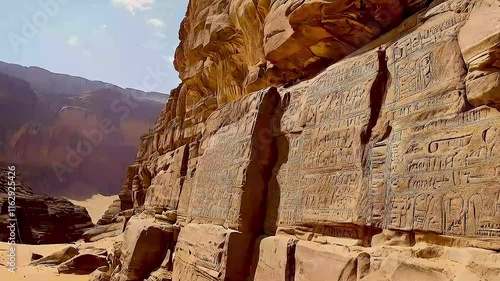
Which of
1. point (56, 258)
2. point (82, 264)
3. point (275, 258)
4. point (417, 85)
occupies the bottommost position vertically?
point (56, 258)

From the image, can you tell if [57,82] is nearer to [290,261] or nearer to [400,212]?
[290,261]

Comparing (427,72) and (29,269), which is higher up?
(427,72)

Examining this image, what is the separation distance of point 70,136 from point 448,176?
39.7m

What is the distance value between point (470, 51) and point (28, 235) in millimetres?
21365

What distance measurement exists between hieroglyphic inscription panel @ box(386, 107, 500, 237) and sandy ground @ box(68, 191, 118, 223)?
33758mm

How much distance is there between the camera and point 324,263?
132 inches

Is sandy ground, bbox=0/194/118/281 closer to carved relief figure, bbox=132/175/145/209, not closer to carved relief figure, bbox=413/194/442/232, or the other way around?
carved relief figure, bbox=132/175/145/209

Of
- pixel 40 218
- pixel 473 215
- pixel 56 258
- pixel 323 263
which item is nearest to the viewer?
pixel 473 215

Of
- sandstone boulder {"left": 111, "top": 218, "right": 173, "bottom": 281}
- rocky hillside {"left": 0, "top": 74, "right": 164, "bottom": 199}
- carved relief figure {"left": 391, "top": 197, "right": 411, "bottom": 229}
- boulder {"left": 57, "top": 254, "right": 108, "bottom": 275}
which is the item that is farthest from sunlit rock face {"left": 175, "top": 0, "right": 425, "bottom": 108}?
rocky hillside {"left": 0, "top": 74, "right": 164, "bottom": 199}

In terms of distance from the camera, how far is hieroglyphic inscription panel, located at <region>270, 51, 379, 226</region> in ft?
11.3

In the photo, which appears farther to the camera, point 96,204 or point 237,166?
point 96,204

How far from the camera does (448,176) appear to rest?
2588mm

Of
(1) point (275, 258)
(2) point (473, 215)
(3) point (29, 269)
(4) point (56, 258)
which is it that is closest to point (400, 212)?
(2) point (473, 215)

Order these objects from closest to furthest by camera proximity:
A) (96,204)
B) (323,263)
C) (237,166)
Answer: (323,263)
(237,166)
(96,204)
